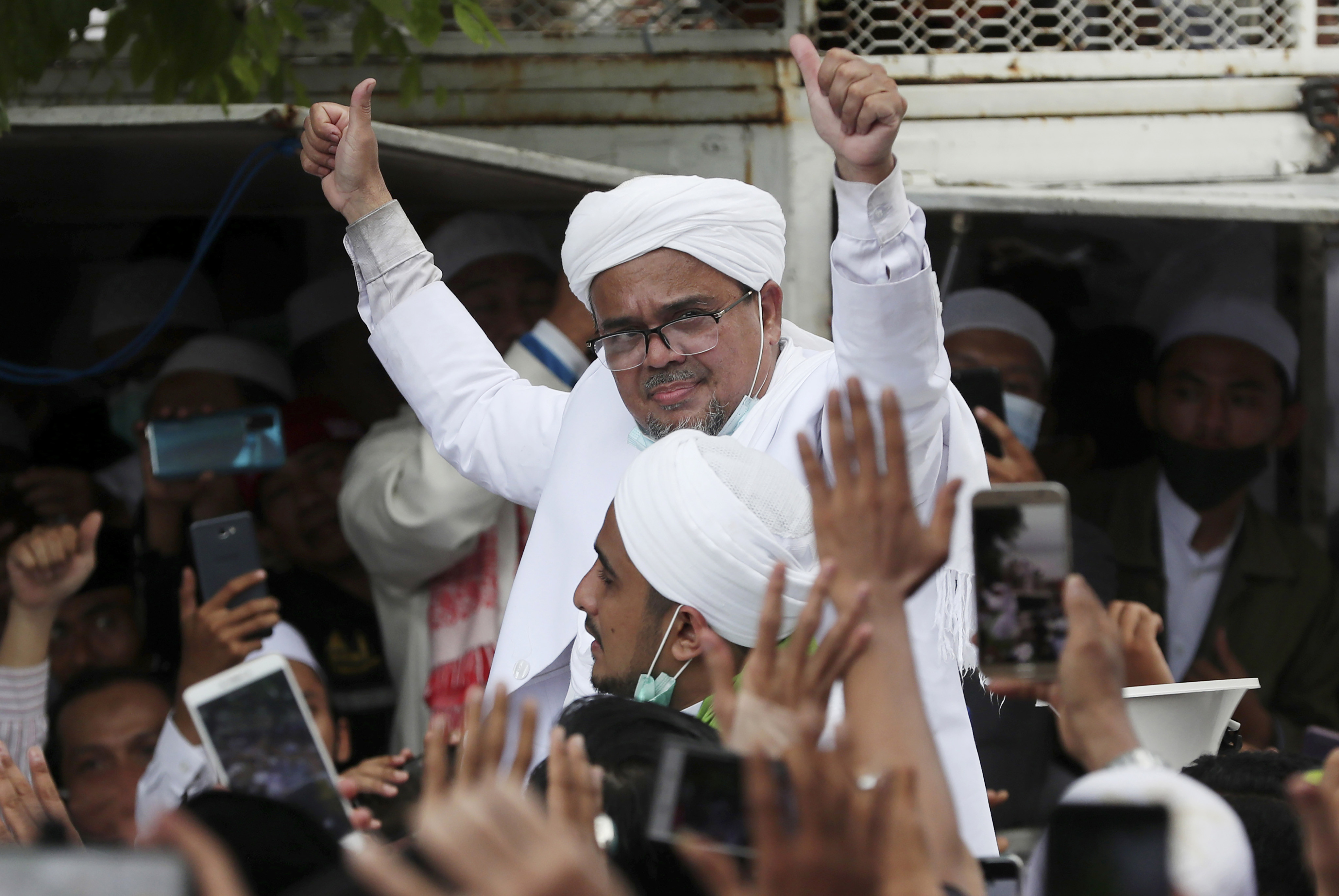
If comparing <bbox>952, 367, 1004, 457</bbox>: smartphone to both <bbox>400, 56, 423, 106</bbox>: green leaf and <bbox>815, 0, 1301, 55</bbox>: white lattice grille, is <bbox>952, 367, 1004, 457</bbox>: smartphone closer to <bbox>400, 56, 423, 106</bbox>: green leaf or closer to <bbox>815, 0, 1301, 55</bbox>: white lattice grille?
<bbox>815, 0, 1301, 55</bbox>: white lattice grille

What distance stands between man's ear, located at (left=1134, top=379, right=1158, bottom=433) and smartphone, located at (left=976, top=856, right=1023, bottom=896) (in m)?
2.48

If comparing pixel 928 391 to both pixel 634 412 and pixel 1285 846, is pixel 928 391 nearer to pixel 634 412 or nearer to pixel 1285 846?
pixel 634 412

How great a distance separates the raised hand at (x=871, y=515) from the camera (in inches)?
48.9

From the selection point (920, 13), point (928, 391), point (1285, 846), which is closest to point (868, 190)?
point (928, 391)

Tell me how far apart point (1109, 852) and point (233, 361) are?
294 centimetres

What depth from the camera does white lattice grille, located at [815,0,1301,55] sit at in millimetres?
3602

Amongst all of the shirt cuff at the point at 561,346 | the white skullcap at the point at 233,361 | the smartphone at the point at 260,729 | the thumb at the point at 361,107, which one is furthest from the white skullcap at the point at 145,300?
the smartphone at the point at 260,729

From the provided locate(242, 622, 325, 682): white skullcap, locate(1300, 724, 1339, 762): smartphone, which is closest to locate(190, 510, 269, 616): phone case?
locate(242, 622, 325, 682): white skullcap

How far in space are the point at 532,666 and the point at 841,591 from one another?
109 cm

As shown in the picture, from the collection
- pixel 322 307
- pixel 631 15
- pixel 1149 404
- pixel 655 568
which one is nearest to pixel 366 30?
pixel 631 15

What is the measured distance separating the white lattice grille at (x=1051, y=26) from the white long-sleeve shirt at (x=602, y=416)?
1400 mm

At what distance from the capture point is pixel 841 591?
1246 millimetres

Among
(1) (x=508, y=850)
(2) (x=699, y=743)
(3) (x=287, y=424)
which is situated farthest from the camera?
(3) (x=287, y=424)

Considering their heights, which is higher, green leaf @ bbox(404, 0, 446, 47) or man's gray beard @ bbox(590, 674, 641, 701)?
green leaf @ bbox(404, 0, 446, 47)
